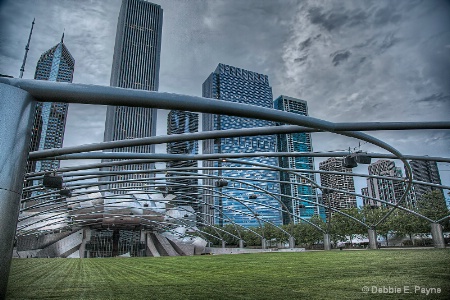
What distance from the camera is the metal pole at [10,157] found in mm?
4078

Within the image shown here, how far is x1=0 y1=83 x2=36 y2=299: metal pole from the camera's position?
408cm

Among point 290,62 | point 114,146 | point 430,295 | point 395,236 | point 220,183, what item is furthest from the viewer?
point 395,236

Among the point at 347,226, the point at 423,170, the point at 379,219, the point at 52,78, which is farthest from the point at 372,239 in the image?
the point at 52,78

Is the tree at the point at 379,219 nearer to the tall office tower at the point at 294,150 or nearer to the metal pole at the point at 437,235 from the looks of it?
the tall office tower at the point at 294,150

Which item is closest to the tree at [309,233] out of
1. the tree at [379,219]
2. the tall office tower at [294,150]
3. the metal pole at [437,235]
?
the tall office tower at [294,150]

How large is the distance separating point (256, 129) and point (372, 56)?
24.5 ft

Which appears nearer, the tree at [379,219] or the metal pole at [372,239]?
the metal pole at [372,239]

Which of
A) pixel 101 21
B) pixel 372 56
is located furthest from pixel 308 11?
pixel 101 21

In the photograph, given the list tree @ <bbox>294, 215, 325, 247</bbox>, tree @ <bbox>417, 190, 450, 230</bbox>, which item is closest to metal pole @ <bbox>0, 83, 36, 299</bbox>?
tree @ <bbox>417, 190, 450, 230</bbox>

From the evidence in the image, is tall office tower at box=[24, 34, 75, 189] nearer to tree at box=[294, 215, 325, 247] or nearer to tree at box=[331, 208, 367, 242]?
tree at box=[331, 208, 367, 242]

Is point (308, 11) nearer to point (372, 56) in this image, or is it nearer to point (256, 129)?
point (256, 129)

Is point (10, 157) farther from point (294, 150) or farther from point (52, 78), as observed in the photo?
point (294, 150)

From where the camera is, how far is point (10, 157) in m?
4.29

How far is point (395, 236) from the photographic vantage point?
63094 millimetres
